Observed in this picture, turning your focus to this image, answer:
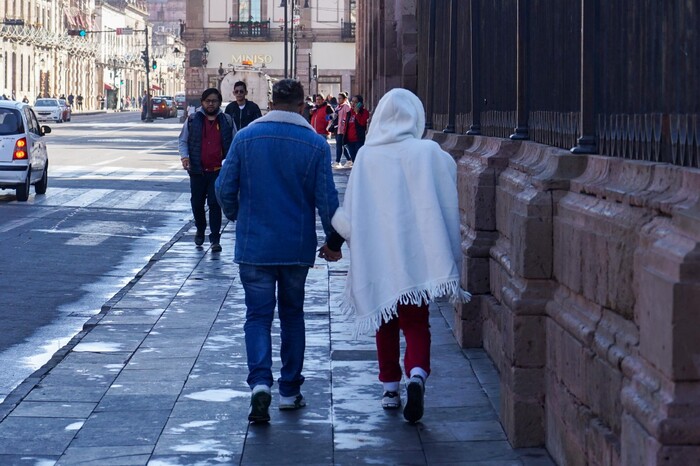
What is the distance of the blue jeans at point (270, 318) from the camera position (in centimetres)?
735

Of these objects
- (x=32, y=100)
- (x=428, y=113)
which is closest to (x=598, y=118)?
(x=428, y=113)

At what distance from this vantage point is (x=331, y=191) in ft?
24.3

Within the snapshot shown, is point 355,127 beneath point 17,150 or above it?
above

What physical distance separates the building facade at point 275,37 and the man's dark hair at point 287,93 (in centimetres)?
7788

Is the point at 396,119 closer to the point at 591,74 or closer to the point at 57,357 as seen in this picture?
the point at 591,74

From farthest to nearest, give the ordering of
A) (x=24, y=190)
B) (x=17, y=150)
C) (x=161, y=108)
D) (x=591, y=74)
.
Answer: (x=161, y=108) < (x=24, y=190) < (x=17, y=150) < (x=591, y=74)

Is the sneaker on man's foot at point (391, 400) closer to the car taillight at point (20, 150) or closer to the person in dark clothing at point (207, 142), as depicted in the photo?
the person in dark clothing at point (207, 142)

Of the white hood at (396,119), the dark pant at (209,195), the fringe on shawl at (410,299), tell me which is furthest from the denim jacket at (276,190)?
the dark pant at (209,195)

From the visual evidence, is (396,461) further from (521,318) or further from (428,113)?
(428,113)

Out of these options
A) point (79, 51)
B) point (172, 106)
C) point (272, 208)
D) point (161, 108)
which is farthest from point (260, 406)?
point (79, 51)

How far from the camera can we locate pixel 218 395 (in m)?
7.88

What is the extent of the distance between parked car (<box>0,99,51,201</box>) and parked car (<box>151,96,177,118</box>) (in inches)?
2999

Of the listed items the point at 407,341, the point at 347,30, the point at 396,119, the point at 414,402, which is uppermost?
the point at 347,30

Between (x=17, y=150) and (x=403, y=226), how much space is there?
17397 millimetres
